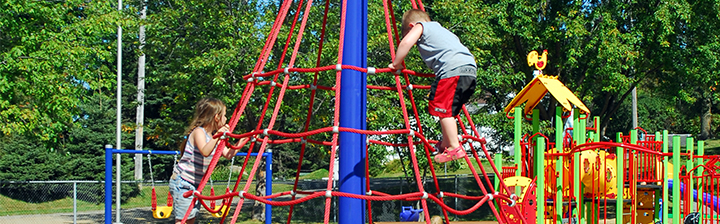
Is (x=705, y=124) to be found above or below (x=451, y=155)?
above

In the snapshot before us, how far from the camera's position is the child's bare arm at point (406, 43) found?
327 cm

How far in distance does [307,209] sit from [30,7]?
8211 mm

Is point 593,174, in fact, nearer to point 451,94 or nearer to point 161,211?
point 161,211

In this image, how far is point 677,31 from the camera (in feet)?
49.3

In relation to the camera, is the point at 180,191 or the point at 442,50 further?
the point at 180,191

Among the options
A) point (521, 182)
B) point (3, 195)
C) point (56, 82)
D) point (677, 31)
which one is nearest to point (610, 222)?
point (677, 31)

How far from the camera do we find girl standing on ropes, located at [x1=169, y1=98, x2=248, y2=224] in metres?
3.82

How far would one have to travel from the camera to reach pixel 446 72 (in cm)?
342

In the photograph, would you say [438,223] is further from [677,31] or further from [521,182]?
[677,31]

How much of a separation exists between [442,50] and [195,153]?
1.63 meters

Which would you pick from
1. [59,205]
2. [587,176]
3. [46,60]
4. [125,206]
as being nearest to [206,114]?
[587,176]

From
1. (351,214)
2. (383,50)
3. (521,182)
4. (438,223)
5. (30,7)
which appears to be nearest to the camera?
(351,214)

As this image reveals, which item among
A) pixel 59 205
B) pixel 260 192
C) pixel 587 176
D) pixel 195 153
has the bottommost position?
pixel 59 205

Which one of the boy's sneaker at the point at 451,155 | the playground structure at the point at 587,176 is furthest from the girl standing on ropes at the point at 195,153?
the playground structure at the point at 587,176
